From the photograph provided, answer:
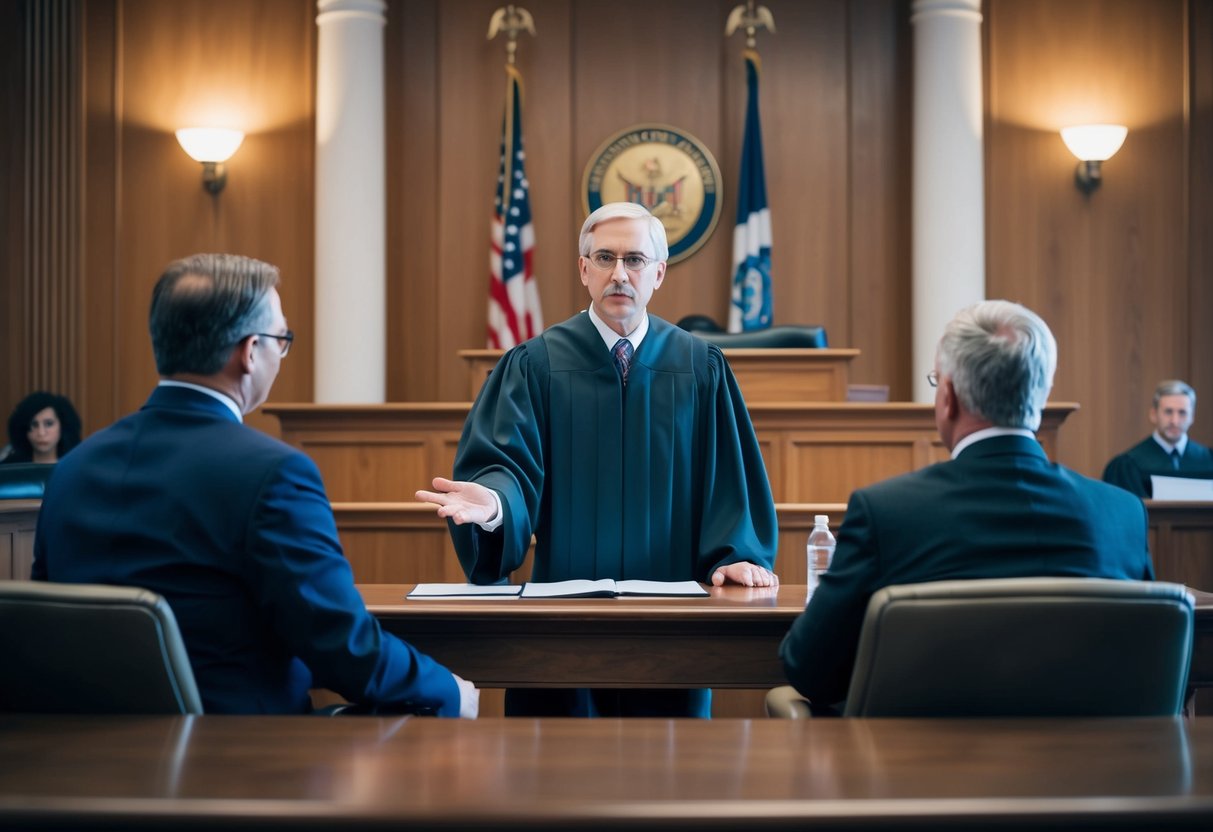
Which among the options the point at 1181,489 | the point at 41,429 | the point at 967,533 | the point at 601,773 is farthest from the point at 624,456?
the point at 41,429

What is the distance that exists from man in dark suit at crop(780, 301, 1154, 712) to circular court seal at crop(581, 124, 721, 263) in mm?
6517

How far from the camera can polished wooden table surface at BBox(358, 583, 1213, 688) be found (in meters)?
2.25

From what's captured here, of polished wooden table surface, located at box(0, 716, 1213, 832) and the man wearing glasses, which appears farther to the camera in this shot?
the man wearing glasses

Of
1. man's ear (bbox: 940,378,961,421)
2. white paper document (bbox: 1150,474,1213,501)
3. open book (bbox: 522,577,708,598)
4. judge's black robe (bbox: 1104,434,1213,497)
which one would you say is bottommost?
open book (bbox: 522,577,708,598)

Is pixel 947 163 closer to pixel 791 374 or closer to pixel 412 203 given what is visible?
pixel 791 374

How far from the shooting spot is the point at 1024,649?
5.41ft

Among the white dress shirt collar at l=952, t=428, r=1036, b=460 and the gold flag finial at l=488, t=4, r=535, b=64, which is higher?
the gold flag finial at l=488, t=4, r=535, b=64

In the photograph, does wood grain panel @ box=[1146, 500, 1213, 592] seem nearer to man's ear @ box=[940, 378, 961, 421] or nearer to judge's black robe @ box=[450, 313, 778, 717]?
judge's black robe @ box=[450, 313, 778, 717]

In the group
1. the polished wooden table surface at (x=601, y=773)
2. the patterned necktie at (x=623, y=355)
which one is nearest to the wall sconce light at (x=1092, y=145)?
Result: the patterned necktie at (x=623, y=355)

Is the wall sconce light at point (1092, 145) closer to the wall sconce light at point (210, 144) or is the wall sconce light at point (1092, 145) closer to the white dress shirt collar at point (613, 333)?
the wall sconce light at point (210, 144)

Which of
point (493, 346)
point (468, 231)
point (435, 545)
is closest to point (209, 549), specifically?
→ point (435, 545)

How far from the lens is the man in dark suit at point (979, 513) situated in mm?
1825

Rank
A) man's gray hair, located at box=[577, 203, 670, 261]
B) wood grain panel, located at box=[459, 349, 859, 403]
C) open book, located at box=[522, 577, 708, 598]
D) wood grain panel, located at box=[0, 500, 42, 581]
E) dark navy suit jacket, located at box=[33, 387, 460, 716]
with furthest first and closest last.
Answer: wood grain panel, located at box=[459, 349, 859, 403] < wood grain panel, located at box=[0, 500, 42, 581] < man's gray hair, located at box=[577, 203, 670, 261] < open book, located at box=[522, 577, 708, 598] < dark navy suit jacket, located at box=[33, 387, 460, 716]

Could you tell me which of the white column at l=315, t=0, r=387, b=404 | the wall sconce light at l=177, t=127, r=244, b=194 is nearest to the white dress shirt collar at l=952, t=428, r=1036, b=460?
the white column at l=315, t=0, r=387, b=404
